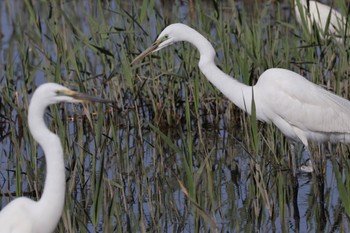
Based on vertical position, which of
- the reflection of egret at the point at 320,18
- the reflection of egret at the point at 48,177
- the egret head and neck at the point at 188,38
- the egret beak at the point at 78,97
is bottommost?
the reflection of egret at the point at 48,177

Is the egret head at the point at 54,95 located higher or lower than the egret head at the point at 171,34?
lower

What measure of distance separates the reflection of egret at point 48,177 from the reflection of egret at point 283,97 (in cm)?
229

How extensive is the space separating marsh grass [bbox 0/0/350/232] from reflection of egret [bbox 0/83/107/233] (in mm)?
690

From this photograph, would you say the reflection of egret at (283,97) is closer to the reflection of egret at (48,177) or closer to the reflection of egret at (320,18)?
the reflection of egret at (320,18)

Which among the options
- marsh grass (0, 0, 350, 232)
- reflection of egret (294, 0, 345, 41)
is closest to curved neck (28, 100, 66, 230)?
marsh grass (0, 0, 350, 232)

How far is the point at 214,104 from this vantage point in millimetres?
7465

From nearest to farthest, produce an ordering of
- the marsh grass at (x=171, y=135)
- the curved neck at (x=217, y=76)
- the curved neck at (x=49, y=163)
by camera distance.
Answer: the curved neck at (x=49, y=163) → the marsh grass at (x=171, y=135) → the curved neck at (x=217, y=76)

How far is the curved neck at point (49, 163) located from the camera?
3.85 meters

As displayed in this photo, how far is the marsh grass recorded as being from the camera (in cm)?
530

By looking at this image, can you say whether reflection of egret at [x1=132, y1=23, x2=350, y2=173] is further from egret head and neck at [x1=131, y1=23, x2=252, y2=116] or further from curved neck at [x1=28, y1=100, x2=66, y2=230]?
curved neck at [x1=28, y1=100, x2=66, y2=230]

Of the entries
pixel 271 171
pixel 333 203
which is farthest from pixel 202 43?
pixel 333 203

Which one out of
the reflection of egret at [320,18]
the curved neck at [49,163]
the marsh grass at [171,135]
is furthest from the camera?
the reflection of egret at [320,18]

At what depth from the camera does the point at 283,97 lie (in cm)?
614

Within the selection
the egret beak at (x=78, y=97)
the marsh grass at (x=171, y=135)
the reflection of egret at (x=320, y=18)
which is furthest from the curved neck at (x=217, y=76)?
the egret beak at (x=78, y=97)
